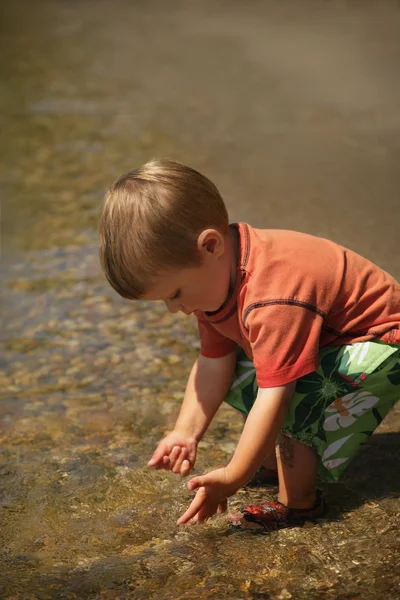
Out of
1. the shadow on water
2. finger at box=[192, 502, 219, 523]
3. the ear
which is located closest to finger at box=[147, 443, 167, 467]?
the shadow on water

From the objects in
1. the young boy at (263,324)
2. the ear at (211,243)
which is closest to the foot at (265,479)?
the young boy at (263,324)

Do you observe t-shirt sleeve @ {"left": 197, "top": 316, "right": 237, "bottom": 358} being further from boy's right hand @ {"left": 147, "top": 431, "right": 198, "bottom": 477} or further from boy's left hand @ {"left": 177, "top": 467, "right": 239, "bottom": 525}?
boy's left hand @ {"left": 177, "top": 467, "right": 239, "bottom": 525}

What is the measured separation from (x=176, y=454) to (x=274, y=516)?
37cm

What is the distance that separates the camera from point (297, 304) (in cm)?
254

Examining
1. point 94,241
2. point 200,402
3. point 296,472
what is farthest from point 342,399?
point 94,241

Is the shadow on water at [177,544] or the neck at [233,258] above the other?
the neck at [233,258]

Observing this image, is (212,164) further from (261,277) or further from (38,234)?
(261,277)

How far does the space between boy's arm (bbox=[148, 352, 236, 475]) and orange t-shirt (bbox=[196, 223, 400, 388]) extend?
5.8 inches

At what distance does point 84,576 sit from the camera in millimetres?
2596

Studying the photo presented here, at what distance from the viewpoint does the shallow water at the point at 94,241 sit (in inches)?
104

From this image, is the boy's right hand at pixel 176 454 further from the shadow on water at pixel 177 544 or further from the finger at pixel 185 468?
the shadow on water at pixel 177 544

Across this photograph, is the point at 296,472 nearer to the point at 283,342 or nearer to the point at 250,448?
the point at 250,448

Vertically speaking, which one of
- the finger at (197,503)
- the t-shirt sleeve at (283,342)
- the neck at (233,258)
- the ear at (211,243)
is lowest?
the finger at (197,503)

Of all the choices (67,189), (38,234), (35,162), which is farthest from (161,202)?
(35,162)
